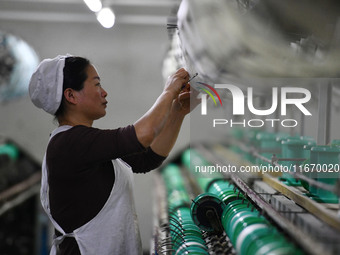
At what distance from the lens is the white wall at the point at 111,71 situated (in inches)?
229

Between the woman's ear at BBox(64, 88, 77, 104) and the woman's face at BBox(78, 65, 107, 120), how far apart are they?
0.02 m

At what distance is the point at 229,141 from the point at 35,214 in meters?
2.68

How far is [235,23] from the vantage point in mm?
1263

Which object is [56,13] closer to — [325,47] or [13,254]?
[13,254]

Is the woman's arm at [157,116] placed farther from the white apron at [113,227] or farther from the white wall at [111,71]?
the white wall at [111,71]

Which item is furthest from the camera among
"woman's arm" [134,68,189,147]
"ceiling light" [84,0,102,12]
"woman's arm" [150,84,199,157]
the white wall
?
the white wall

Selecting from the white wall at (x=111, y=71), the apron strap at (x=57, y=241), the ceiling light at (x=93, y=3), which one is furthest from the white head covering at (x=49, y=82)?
the white wall at (x=111, y=71)

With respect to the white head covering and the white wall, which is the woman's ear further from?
the white wall

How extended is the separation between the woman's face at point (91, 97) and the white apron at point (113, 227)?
100mm

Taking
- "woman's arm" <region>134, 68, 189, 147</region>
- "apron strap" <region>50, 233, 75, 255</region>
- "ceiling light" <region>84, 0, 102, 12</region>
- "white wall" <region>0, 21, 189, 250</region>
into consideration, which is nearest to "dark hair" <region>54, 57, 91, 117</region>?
"woman's arm" <region>134, 68, 189, 147</region>

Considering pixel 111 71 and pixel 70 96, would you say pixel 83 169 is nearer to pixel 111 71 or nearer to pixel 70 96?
pixel 70 96

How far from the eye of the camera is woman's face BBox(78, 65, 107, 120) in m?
1.49

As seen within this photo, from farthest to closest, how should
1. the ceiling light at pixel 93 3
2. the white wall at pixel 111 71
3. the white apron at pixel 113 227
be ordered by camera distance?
the white wall at pixel 111 71, the ceiling light at pixel 93 3, the white apron at pixel 113 227

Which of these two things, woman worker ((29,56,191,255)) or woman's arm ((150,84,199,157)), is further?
woman's arm ((150,84,199,157))
